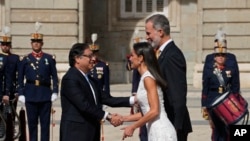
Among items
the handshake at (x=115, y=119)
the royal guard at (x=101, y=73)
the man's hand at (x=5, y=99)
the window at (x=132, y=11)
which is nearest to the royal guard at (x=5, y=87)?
the man's hand at (x=5, y=99)

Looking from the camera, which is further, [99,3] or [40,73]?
[99,3]

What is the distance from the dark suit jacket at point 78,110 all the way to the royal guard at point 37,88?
3.44m

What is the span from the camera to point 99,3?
22.5 m

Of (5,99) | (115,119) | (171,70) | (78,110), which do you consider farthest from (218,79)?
(171,70)

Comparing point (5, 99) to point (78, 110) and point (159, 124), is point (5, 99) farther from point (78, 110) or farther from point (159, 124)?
point (159, 124)

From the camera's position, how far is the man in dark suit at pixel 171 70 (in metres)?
6.49

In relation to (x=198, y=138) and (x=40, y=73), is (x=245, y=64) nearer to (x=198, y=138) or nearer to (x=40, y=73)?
(x=198, y=138)

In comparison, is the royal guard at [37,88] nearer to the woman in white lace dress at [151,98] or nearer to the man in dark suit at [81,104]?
the man in dark suit at [81,104]

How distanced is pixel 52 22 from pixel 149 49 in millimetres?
14226

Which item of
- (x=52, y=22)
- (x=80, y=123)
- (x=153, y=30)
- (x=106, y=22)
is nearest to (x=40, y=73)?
(x=80, y=123)

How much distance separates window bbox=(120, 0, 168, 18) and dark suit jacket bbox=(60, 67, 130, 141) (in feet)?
50.2

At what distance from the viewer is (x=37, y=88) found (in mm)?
10680

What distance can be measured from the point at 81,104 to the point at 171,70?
37.4 inches

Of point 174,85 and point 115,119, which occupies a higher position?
point 174,85
